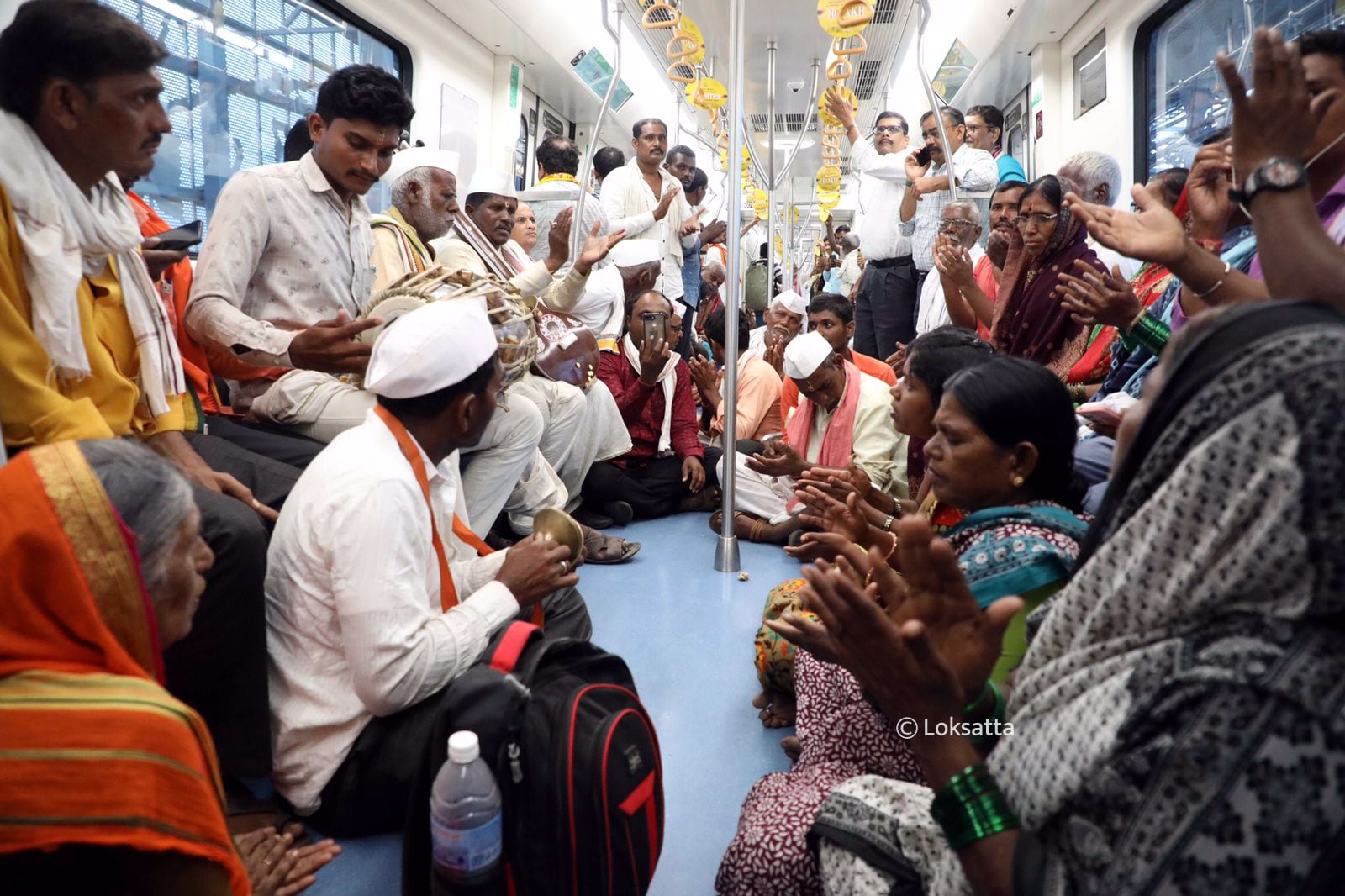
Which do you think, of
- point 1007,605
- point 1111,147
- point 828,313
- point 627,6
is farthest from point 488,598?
point 627,6

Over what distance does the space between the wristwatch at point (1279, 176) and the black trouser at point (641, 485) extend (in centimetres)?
296

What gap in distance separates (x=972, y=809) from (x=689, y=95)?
5875mm

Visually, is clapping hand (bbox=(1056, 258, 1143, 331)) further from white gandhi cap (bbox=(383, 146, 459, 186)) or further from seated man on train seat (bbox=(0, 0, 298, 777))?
white gandhi cap (bbox=(383, 146, 459, 186))

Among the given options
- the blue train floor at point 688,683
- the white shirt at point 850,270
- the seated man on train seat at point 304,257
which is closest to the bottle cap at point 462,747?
the blue train floor at point 688,683

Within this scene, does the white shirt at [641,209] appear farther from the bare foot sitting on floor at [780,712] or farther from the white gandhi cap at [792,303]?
the bare foot sitting on floor at [780,712]

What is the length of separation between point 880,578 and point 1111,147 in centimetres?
583

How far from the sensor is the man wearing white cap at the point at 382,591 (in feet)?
4.61

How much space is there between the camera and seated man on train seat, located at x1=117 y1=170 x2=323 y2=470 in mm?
2002

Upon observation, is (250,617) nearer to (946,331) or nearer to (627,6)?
(946,331)

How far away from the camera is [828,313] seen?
3.72 m

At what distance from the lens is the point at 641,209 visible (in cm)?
496

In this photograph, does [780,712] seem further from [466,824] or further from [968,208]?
[968,208]

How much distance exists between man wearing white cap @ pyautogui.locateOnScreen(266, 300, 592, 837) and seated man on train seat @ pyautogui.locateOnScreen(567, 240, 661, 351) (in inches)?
85.1

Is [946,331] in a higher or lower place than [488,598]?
higher
